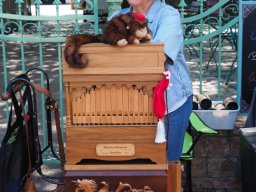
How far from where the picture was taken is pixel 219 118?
13.4 feet

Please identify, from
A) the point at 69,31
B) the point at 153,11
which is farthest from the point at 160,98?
the point at 69,31

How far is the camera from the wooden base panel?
8.34 feet

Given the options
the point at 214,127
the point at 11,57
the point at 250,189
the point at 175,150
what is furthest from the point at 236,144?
the point at 11,57

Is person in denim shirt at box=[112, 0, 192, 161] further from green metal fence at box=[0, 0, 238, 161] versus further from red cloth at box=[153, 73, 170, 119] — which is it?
green metal fence at box=[0, 0, 238, 161]

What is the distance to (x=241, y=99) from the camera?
13.9ft

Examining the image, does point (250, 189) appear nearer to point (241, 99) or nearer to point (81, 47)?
point (241, 99)

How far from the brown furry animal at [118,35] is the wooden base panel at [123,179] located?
1.87 ft

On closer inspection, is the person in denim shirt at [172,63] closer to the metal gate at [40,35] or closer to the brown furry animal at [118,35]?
the brown furry animal at [118,35]

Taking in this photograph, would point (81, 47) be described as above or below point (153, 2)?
below

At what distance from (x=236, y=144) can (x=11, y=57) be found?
764 cm

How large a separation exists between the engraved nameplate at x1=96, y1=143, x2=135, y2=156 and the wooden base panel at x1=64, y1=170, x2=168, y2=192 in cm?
10

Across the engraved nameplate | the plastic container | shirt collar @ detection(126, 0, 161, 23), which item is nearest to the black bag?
the engraved nameplate

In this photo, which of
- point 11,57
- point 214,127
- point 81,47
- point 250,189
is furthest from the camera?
point 11,57

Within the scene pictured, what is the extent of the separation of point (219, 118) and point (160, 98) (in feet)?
5.66
